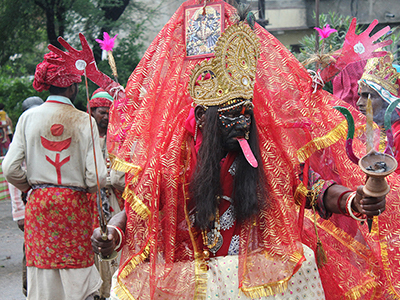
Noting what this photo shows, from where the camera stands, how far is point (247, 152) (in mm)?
2430

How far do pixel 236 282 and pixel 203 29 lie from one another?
4.68 ft

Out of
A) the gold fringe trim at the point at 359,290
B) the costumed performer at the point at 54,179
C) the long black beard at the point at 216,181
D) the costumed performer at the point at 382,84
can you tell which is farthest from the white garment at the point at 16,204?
the costumed performer at the point at 382,84

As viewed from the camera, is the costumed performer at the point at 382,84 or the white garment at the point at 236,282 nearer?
Answer: the white garment at the point at 236,282

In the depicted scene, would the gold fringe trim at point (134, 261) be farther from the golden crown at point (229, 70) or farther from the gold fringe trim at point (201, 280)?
the golden crown at point (229, 70)

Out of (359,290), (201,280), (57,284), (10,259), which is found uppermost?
(201,280)

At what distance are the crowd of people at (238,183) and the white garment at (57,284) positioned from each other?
1466 millimetres

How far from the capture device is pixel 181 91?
8.90 ft

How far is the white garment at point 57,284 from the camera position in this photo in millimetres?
3924

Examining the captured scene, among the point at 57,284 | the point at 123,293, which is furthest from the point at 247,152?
the point at 57,284

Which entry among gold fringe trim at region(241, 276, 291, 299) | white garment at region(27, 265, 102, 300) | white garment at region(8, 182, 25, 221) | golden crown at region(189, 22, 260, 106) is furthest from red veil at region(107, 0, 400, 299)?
white garment at region(8, 182, 25, 221)

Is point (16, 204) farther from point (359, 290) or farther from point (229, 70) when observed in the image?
point (359, 290)

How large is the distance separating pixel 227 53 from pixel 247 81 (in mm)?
183

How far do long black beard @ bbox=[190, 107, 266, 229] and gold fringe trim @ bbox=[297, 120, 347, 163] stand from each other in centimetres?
28

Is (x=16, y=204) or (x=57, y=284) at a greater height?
(x=16, y=204)
